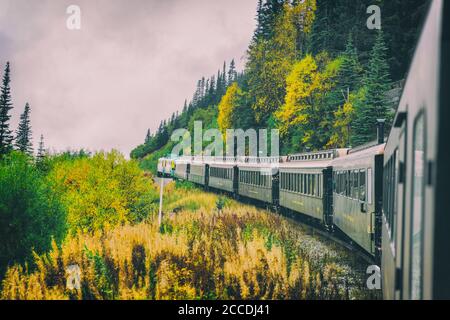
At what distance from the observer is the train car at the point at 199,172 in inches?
1734

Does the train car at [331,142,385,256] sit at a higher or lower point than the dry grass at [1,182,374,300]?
higher

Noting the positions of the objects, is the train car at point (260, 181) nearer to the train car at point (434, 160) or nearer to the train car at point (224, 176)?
the train car at point (224, 176)

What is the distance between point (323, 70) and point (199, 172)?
14.2 metres

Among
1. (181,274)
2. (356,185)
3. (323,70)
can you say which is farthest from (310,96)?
(181,274)

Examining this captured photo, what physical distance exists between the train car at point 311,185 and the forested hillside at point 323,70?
10743 mm

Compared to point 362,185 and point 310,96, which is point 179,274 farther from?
point 310,96

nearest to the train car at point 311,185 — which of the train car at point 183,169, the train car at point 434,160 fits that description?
the train car at point 434,160

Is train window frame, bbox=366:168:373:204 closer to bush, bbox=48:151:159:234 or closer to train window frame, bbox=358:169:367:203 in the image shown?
train window frame, bbox=358:169:367:203

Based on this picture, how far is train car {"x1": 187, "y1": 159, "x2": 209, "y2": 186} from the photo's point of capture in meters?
44.0

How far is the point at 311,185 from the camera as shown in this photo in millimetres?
18891

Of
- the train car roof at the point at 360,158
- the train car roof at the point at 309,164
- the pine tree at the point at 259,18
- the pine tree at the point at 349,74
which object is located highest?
the pine tree at the point at 259,18

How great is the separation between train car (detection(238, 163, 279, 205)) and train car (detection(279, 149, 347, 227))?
1.30 meters

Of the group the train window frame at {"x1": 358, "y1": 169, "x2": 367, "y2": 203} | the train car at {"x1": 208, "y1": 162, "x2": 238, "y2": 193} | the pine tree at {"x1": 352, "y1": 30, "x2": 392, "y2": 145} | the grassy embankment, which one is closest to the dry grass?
the grassy embankment
